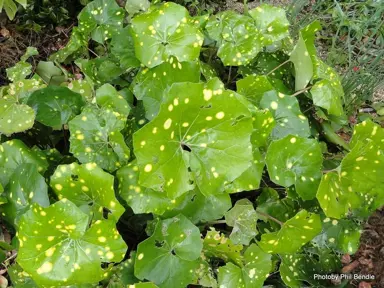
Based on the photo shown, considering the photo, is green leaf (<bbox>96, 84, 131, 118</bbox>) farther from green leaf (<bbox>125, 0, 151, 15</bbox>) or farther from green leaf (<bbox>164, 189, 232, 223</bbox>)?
green leaf (<bbox>125, 0, 151, 15</bbox>)

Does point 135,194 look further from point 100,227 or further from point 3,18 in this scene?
point 3,18

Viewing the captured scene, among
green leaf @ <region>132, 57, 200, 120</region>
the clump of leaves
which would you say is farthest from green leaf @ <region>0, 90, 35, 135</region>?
green leaf @ <region>132, 57, 200, 120</region>

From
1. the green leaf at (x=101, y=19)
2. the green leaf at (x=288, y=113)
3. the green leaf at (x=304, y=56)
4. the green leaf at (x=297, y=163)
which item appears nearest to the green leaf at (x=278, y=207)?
the green leaf at (x=297, y=163)

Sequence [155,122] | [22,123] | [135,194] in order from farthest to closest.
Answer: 1. [22,123]
2. [135,194]
3. [155,122]

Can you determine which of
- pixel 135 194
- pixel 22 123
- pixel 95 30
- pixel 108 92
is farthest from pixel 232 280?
pixel 95 30

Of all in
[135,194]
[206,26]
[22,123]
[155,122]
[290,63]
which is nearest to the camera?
[155,122]

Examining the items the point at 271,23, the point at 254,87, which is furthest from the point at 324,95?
the point at 271,23

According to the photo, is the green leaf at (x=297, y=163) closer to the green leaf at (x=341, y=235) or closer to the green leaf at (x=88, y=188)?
the green leaf at (x=341, y=235)
